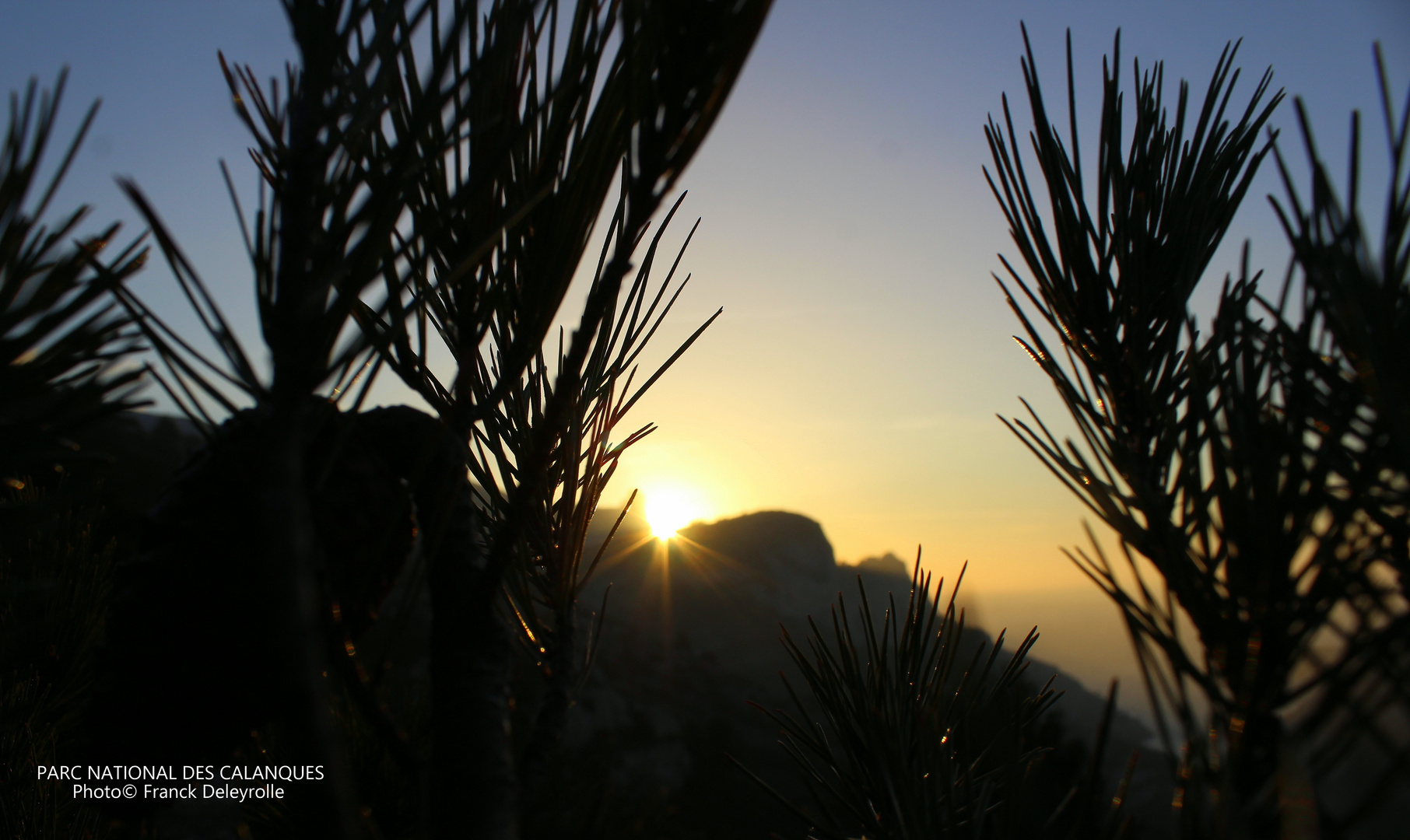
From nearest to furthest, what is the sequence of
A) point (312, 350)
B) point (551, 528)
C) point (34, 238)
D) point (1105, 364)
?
point (312, 350) < point (34, 238) < point (1105, 364) < point (551, 528)

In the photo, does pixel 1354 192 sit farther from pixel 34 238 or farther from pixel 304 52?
pixel 34 238

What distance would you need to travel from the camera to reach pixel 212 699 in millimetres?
482

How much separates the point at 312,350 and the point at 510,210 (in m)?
0.33

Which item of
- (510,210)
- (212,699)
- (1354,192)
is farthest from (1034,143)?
(212,699)

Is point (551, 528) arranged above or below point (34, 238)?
below

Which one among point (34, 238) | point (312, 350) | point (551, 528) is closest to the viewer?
point (312, 350)

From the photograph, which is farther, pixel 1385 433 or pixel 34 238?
pixel 34 238

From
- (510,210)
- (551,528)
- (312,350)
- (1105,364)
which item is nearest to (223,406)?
(312,350)

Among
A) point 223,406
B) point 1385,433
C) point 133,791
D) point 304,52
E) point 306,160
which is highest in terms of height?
point 304,52

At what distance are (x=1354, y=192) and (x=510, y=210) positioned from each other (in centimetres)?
75

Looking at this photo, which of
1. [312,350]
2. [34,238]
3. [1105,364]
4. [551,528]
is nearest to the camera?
[312,350]

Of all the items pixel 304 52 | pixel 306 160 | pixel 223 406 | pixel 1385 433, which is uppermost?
pixel 304 52

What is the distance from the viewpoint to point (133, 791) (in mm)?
483

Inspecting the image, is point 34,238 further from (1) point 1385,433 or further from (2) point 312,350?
(1) point 1385,433
